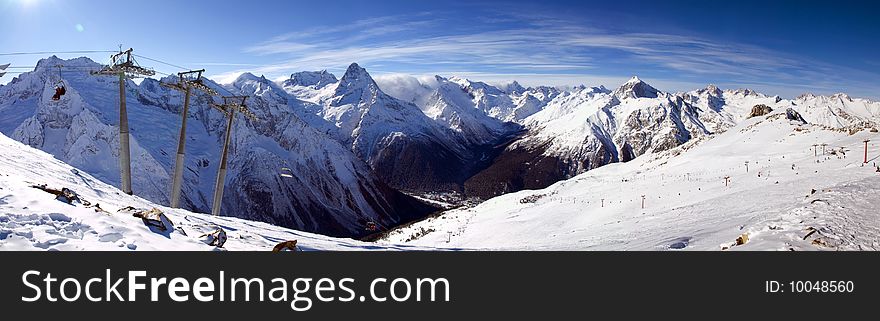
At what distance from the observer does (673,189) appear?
165ft

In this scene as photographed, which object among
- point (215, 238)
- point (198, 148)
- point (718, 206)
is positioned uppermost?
point (215, 238)

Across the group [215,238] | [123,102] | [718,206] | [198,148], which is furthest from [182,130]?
[198,148]

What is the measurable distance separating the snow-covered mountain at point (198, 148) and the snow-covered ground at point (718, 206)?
64.9 m

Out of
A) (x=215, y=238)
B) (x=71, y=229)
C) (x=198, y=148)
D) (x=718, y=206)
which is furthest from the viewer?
(x=198, y=148)

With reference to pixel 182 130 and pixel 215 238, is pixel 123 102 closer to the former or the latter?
pixel 182 130

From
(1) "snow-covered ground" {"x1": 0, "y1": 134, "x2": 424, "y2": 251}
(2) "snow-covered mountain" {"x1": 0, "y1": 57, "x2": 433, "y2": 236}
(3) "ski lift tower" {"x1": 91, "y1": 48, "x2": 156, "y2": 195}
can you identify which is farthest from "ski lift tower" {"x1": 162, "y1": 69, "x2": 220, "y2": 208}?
(2) "snow-covered mountain" {"x1": 0, "y1": 57, "x2": 433, "y2": 236}

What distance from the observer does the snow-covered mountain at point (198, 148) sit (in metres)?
102

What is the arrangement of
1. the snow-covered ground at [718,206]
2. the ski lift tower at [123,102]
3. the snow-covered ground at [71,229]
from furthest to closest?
the ski lift tower at [123,102] < the snow-covered ground at [718,206] < the snow-covered ground at [71,229]

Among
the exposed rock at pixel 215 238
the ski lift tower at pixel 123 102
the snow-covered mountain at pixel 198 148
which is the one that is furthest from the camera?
the snow-covered mountain at pixel 198 148

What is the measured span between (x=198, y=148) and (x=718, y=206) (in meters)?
142

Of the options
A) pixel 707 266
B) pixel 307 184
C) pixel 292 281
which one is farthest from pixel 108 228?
pixel 307 184

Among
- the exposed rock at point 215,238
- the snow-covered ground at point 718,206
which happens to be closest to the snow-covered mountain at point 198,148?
the snow-covered ground at point 718,206

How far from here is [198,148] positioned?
144 meters

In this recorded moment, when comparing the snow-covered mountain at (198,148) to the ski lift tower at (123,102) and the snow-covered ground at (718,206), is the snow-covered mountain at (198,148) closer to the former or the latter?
the ski lift tower at (123,102)
